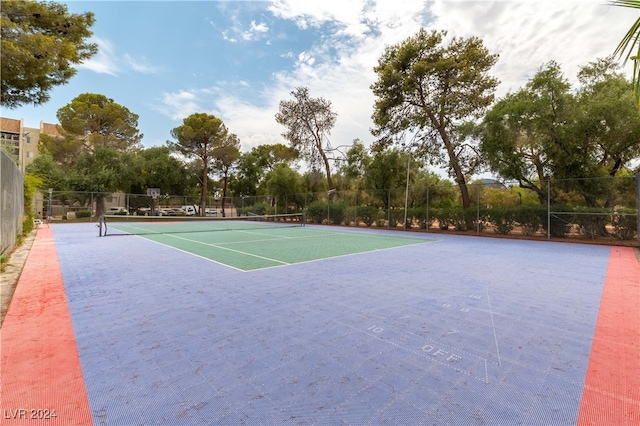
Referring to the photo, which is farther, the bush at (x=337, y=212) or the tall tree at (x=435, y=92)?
the bush at (x=337, y=212)

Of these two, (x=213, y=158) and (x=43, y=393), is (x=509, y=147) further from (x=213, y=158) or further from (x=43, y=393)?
(x=213, y=158)

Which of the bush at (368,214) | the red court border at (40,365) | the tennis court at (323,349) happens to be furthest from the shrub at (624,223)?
the red court border at (40,365)

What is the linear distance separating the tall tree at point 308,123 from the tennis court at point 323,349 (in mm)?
21217

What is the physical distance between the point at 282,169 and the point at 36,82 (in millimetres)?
20036

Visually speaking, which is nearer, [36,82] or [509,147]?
[36,82]

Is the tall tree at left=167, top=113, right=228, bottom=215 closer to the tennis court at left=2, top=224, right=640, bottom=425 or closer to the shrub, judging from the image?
the tennis court at left=2, top=224, right=640, bottom=425

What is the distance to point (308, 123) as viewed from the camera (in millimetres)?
25828

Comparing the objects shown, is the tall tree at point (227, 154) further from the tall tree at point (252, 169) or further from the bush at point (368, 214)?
the bush at point (368, 214)

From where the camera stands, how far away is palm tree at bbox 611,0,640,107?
1.40 meters

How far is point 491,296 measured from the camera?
436cm

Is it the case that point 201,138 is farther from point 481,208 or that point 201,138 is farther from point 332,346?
point 332,346

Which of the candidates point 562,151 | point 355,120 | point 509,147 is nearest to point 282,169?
point 355,120

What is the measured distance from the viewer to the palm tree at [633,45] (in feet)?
4.59

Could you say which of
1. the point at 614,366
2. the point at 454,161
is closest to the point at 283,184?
the point at 454,161
